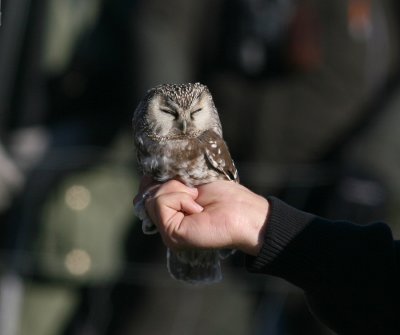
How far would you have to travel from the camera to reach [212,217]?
2764 mm

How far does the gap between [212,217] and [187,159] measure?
0.54 m

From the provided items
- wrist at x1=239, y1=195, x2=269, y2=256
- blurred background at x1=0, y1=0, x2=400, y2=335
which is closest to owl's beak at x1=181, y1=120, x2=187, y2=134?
wrist at x1=239, y1=195, x2=269, y2=256

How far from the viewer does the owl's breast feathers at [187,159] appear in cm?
327

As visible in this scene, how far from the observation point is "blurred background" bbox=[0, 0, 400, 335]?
5.18 metres

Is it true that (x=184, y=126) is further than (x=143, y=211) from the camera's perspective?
Yes

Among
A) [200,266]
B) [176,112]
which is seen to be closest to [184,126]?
[176,112]

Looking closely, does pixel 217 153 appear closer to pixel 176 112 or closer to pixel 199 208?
pixel 176 112

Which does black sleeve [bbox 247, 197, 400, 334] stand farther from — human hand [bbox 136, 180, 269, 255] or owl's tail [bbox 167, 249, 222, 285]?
owl's tail [bbox 167, 249, 222, 285]

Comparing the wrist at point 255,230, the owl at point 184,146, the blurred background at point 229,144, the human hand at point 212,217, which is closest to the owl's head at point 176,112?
the owl at point 184,146

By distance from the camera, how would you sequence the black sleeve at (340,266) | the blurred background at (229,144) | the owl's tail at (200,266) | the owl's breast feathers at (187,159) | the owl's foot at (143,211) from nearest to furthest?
the black sleeve at (340,266)
the owl's foot at (143,211)
the owl's breast feathers at (187,159)
the owl's tail at (200,266)
the blurred background at (229,144)

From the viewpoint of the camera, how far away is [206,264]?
345 cm

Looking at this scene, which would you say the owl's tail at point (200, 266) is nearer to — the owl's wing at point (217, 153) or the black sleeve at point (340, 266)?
the owl's wing at point (217, 153)

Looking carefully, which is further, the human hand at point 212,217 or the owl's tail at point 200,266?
the owl's tail at point 200,266

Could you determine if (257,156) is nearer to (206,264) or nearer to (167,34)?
(167,34)
